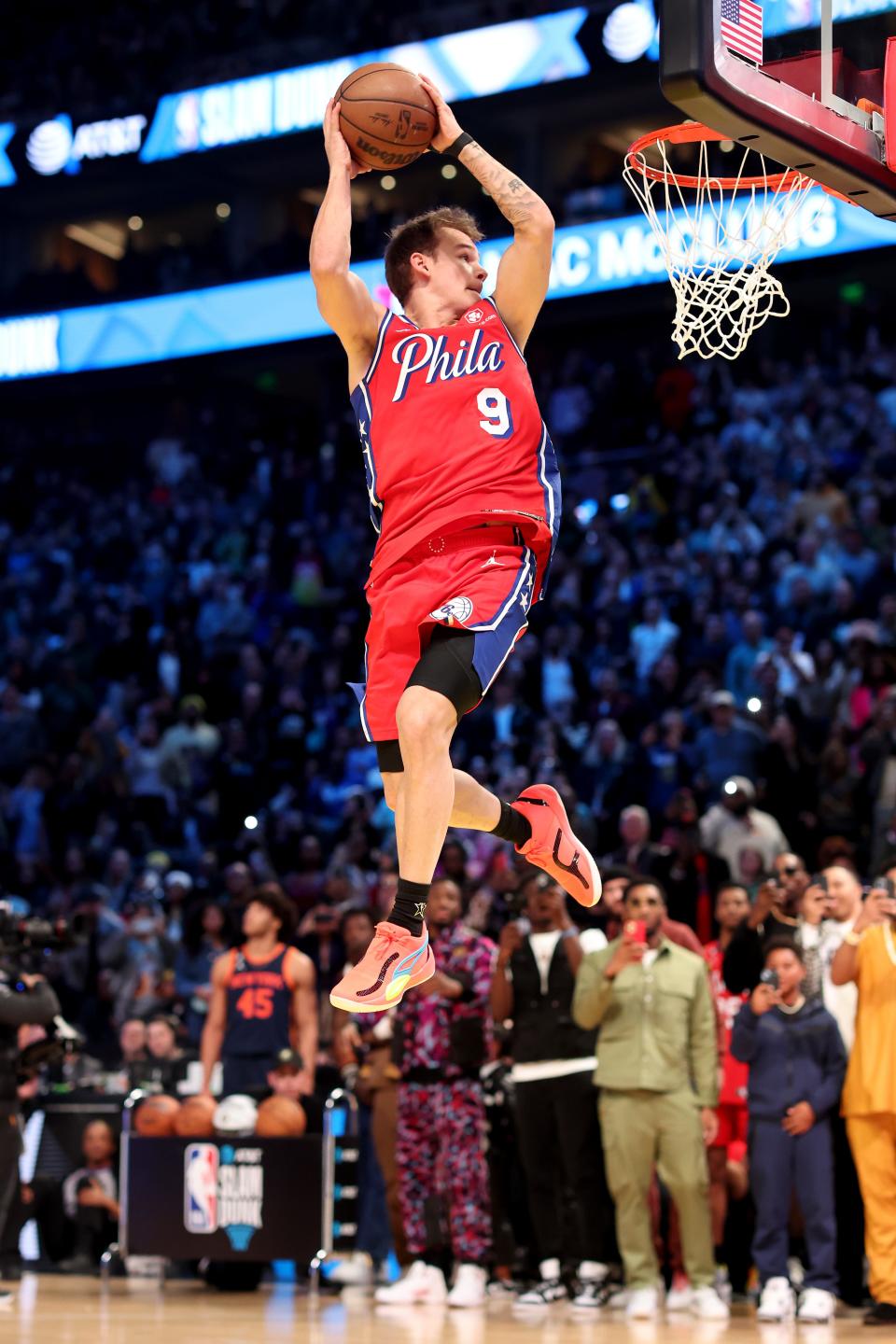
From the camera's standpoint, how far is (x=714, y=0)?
18.2 ft

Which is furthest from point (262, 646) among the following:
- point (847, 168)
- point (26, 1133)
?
point (847, 168)

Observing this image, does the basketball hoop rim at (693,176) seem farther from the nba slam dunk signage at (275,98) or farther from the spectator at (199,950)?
the nba slam dunk signage at (275,98)

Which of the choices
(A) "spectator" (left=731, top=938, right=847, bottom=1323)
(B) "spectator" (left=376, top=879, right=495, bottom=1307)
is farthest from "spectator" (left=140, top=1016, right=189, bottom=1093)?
(A) "spectator" (left=731, top=938, right=847, bottom=1323)

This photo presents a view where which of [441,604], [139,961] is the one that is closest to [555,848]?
[441,604]

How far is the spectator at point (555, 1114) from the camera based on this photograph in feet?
34.1

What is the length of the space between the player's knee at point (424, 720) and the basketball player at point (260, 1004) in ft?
20.2

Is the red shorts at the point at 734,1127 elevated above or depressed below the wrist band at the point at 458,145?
below

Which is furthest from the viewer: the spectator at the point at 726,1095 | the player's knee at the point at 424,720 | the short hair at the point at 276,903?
the short hair at the point at 276,903

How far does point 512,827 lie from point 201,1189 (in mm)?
6298

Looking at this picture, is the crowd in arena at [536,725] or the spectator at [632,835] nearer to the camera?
the crowd in arena at [536,725]

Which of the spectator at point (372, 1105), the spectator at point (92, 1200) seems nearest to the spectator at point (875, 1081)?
the spectator at point (372, 1105)

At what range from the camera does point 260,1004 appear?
1124 cm

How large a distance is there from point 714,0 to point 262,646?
53.3 ft

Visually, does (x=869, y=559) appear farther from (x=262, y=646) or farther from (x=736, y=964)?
(x=262, y=646)
